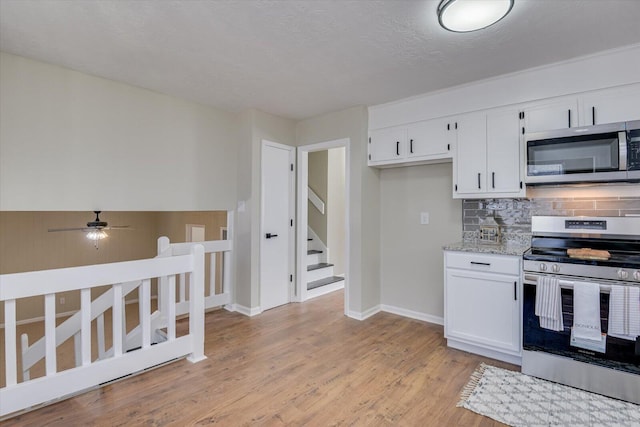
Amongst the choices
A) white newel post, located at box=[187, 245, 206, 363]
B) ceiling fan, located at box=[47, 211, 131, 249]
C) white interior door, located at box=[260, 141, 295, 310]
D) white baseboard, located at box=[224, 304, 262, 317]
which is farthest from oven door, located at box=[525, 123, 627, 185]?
ceiling fan, located at box=[47, 211, 131, 249]

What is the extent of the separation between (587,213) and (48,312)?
394cm

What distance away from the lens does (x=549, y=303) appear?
226cm

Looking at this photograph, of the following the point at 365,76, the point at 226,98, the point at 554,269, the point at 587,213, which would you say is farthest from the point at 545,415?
the point at 226,98

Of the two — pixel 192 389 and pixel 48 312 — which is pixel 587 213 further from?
pixel 48 312

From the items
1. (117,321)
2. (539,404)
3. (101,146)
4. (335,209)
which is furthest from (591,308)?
(101,146)

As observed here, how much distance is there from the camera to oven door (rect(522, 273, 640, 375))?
81.0 inches

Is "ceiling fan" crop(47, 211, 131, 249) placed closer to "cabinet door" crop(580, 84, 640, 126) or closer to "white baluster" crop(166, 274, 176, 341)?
"white baluster" crop(166, 274, 176, 341)

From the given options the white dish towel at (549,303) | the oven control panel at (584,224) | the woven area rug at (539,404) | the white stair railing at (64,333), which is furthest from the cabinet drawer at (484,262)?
the white stair railing at (64,333)

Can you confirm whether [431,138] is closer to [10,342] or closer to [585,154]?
[585,154]

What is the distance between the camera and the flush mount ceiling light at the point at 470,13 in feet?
5.89

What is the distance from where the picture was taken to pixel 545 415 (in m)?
1.94

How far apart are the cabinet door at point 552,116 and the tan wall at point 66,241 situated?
3961 millimetres

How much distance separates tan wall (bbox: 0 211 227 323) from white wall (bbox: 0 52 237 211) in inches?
54.7

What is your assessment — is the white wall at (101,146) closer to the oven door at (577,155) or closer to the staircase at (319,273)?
the staircase at (319,273)
